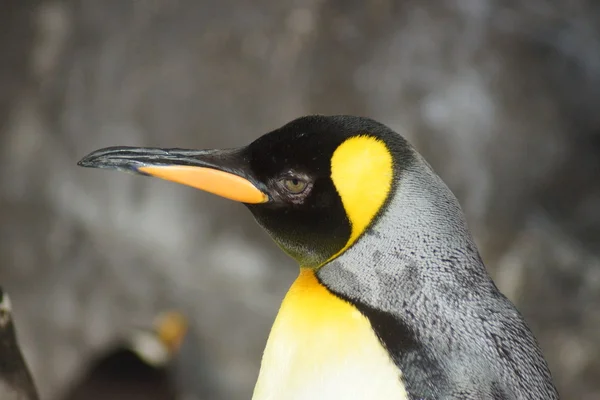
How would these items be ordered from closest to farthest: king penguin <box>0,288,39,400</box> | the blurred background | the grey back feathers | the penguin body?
the grey back feathers, king penguin <box>0,288,39,400</box>, the penguin body, the blurred background

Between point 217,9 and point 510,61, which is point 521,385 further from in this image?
point 217,9

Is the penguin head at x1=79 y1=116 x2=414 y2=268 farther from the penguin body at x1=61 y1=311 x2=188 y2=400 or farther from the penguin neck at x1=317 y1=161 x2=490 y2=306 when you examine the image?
the penguin body at x1=61 y1=311 x2=188 y2=400

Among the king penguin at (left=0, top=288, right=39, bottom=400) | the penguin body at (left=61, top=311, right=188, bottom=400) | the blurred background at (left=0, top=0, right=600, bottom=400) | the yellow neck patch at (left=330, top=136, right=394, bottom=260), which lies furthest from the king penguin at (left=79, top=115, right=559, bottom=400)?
the blurred background at (left=0, top=0, right=600, bottom=400)

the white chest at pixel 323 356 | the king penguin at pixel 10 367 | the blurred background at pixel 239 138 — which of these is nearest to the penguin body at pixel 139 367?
the blurred background at pixel 239 138

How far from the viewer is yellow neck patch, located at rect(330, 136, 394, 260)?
980mm

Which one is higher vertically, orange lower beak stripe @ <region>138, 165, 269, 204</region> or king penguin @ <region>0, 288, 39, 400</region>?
orange lower beak stripe @ <region>138, 165, 269, 204</region>

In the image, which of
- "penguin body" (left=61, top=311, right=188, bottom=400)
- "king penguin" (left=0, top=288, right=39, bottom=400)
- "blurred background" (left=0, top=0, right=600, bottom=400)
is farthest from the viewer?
"blurred background" (left=0, top=0, right=600, bottom=400)

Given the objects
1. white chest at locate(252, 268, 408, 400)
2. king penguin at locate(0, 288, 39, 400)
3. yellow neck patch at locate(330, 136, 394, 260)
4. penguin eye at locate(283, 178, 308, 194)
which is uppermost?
yellow neck patch at locate(330, 136, 394, 260)

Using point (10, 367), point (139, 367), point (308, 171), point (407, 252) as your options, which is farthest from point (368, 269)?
point (139, 367)

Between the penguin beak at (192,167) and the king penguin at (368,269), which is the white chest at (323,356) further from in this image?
the penguin beak at (192,167)

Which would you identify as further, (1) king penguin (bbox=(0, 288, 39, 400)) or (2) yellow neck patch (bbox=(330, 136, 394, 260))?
(1) king penguin (bbox=(0, 288, 39, 400))

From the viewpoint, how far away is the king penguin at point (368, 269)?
929mm

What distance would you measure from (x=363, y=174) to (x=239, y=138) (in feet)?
6.09

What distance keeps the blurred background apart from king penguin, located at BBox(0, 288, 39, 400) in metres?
1.57
